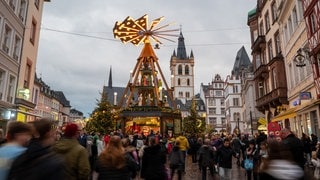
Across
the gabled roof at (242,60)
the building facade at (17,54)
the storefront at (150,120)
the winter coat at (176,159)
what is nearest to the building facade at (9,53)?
the building facade at (17,54)

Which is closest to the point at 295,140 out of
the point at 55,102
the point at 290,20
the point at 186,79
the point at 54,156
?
the point at 54,156

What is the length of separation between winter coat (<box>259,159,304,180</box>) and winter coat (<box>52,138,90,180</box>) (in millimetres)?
2407

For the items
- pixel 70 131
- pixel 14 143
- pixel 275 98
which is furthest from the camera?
pixel 275 98

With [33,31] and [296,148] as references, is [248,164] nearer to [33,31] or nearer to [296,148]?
[296,148]

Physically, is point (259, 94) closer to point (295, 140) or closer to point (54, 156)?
point (295, 140)

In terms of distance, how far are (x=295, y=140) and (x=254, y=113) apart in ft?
143

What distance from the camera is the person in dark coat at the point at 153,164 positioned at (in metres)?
5.82

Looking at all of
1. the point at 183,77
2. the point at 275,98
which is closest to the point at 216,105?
the point at 183,77

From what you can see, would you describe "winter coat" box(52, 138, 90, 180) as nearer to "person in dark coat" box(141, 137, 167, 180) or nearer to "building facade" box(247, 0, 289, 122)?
"person in dark coat" box(141, 137, 167, 180)

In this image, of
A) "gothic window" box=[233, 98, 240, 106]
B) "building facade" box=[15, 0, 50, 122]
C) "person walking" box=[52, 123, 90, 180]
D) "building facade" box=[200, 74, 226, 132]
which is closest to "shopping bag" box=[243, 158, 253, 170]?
"person walking" box=[52, 123, 90, 180]

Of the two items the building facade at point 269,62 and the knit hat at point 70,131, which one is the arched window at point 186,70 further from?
the knit hat at point 70,131

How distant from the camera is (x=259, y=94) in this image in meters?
28.4

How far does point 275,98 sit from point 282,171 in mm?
21610

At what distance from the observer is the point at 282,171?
3.13 metres
